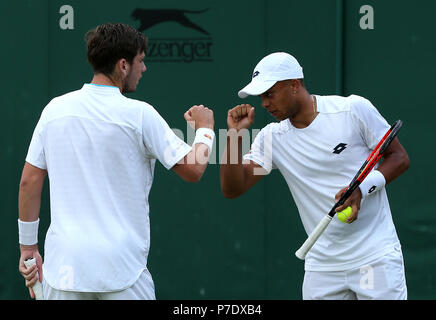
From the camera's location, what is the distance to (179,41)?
523cm

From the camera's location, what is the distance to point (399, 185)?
5035 millimetres

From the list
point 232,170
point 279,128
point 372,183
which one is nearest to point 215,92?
point 279,128

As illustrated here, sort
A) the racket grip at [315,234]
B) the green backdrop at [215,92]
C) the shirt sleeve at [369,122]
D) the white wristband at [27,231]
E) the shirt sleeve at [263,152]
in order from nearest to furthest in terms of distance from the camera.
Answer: the white wristband at [27,231], the racket grip at [315,234], the shirt sleeve at [369,122], the shirt sleeve at [263,152], the green backdrop at [215,92]

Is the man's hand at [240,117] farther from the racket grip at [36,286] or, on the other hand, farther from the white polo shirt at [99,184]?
the racket grip at [36,286]

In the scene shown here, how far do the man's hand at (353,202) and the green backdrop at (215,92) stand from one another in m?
1.64

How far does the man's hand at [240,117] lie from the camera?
11.4 feet

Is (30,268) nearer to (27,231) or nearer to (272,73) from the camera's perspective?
(27,231)

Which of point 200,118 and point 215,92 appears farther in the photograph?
point 215,92

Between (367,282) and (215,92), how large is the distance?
2047mm

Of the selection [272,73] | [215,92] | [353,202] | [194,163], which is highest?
[272,73]

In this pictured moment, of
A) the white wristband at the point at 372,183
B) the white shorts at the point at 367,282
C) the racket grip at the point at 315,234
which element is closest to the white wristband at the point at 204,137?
the racket grip at the point at 315,234

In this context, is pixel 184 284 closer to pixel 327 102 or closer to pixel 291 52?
pixel 291 52
